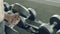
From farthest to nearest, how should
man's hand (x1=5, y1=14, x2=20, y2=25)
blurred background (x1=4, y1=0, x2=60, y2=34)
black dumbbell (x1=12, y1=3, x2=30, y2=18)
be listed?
1. blurred background (x1=4, y1=0, x2=60, y2=34)
2. black dumbbell (x1=12, y1=3, x2=30, y2=18)
3. man's hand (x1=5, y1=14, x2=20, y2=25)

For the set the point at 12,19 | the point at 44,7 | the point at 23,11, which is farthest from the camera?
the point at 44,7

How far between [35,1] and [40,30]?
54.5 inches

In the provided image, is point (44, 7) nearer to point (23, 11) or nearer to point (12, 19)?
point (23, 11)

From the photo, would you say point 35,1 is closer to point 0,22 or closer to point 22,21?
point 22,21

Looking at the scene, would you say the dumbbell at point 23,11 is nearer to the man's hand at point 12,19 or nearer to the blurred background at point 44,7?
the man's hand at point 12,19

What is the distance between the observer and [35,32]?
1.41 meters

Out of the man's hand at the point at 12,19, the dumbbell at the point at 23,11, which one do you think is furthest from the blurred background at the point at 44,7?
the man's hand at the point at 12,19

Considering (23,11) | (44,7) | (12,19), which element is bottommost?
(12,19)

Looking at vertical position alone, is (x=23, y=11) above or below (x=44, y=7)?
below

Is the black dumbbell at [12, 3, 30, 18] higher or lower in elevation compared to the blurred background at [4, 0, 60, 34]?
lower

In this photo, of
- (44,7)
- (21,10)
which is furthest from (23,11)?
(44,7)

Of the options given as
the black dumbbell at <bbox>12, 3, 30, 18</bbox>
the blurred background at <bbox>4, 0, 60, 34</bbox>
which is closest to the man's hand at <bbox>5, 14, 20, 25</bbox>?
the black dumbbell at <bbox>12, 3, 30, 18</bbox>

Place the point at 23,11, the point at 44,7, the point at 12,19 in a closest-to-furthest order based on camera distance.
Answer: the point at 12,19, the point at 23,11, the point at 44,7

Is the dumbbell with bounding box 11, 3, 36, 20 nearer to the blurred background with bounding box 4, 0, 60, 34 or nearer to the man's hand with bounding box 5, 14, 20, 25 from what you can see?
the man's hand with bounding box 5, 14, 20, 25
